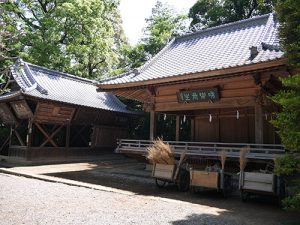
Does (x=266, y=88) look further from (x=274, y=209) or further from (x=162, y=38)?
(x=162, y=38)

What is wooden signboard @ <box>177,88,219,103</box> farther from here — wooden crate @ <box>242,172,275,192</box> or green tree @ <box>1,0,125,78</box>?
green tree @ <box>1,0,125,78</box>

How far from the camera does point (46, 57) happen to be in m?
25.1

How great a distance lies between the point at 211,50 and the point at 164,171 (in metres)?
6.90

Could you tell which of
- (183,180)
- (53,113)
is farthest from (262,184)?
(53,113)

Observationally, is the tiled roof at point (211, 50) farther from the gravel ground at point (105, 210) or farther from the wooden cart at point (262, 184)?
the gravel ground at point (105, 210)

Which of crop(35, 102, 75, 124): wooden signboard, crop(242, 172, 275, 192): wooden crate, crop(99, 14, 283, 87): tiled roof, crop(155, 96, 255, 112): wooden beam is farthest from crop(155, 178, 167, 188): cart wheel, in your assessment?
crop(35, 102, 75, 124): wooden signboard

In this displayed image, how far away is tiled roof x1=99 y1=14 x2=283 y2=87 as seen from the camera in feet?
40.8

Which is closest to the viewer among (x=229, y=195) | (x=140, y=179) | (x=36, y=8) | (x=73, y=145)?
(x=229, y=195)

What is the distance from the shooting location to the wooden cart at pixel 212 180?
8.91 meters

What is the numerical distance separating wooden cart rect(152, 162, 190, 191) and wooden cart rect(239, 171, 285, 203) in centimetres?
221

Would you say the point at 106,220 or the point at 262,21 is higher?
the point at 262,21

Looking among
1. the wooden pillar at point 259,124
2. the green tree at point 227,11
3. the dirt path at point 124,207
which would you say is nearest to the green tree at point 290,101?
the dirt path at point 124,207

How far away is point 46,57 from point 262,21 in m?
17.2

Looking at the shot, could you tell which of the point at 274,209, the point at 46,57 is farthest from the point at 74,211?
the point at 46,57
